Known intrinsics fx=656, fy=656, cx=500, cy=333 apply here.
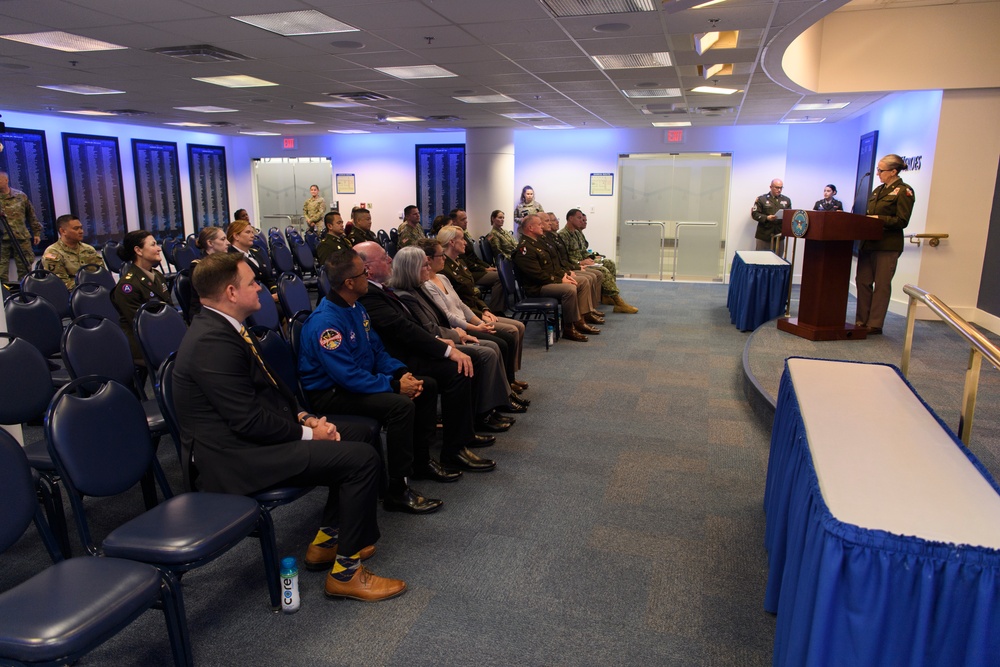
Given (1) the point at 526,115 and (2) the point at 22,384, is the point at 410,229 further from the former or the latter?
(2) the point at 22,384

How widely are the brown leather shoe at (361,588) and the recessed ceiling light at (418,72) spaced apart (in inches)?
219

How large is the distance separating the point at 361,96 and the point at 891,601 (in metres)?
8.68

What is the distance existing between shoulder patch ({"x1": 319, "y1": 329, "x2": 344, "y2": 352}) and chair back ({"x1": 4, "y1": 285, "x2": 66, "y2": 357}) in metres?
2.42

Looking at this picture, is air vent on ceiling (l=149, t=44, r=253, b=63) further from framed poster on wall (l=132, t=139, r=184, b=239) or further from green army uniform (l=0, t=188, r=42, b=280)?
framed poster on wall (l=132, t=139, r=184, b=239)

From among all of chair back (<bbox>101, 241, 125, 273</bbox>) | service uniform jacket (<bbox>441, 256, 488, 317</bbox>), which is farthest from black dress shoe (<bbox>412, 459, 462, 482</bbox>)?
chair back (<bbox>101, 241, 125, 273</bbox>)

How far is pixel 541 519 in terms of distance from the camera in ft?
10.8

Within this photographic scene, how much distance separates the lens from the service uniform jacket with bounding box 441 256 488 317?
567 cm

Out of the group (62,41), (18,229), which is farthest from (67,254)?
(18,229)

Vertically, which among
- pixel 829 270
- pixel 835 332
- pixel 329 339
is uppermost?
pixel 829 270

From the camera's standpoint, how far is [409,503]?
333cm

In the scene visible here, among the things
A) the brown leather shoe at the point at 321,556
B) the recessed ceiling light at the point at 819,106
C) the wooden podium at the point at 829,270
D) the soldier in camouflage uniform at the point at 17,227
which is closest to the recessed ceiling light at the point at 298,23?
the brown leather shoe at the point at 321,556

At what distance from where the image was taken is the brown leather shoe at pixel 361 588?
8.55ft

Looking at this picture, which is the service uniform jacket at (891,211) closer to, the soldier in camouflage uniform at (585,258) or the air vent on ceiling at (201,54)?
the soldier in camouflage uniform at (585,258)

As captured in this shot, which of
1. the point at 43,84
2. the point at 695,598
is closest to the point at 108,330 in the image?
the point at 695,598
